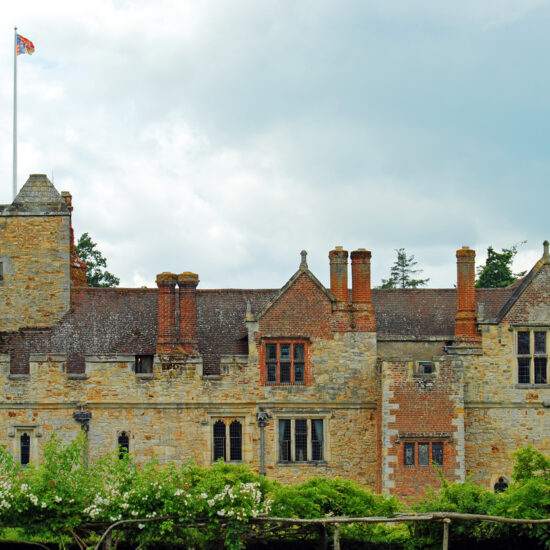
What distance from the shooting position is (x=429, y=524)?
25266 millimetres

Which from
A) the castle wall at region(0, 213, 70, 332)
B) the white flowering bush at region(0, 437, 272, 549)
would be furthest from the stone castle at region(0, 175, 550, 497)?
the white flowering bush at region(0, 437, 272, 549)

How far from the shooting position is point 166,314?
1351 inches

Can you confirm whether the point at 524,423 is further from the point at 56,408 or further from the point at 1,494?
the point at 1,494

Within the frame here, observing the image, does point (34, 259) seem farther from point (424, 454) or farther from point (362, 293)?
point (424, 454)

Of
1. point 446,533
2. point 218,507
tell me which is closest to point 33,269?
point 218,507

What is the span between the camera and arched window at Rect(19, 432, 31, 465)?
3409 centimetres

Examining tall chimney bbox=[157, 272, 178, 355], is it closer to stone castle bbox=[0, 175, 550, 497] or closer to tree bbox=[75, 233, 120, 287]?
stone castle bbox=[0, 175, 550, 497]

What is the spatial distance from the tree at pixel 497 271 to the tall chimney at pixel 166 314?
92.0 ft

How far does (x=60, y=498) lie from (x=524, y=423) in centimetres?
1679

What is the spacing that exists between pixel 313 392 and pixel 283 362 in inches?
55.9

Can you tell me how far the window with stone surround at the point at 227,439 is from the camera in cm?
3438

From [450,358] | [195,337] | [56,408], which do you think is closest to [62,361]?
[56,408]

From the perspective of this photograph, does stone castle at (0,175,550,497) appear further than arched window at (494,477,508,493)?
No

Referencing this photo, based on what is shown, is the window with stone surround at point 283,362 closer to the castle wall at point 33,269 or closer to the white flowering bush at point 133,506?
the castle wall at point 33,269
